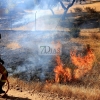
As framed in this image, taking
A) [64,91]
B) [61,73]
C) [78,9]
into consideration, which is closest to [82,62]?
[61,73]

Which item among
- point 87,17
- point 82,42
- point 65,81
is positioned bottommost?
point 65,81

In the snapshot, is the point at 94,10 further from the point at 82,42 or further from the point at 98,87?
the point at 98,87

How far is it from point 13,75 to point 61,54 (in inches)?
198

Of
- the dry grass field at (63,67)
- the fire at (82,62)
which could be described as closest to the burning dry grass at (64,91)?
the dry grass field at (63,67)

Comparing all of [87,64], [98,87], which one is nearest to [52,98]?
[98,87]

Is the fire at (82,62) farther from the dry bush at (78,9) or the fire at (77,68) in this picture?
the dry bush at (78,9)

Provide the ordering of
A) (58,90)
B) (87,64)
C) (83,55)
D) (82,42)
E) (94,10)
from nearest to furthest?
(58,90) < (87,64) < (83,55) < (82,42) < (94,10)

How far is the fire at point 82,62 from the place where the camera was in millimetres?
14491

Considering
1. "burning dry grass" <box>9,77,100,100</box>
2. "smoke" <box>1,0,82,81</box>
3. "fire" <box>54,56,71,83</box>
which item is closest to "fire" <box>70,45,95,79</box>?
"fire" <box>54,56,71,83</box>

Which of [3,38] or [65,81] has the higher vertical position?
[3,38]

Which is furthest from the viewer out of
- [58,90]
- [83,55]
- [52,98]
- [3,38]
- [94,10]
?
[94,10]

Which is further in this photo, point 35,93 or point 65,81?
point 65,81

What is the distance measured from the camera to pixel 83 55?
1753 cm

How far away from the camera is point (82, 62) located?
53.0 feet
